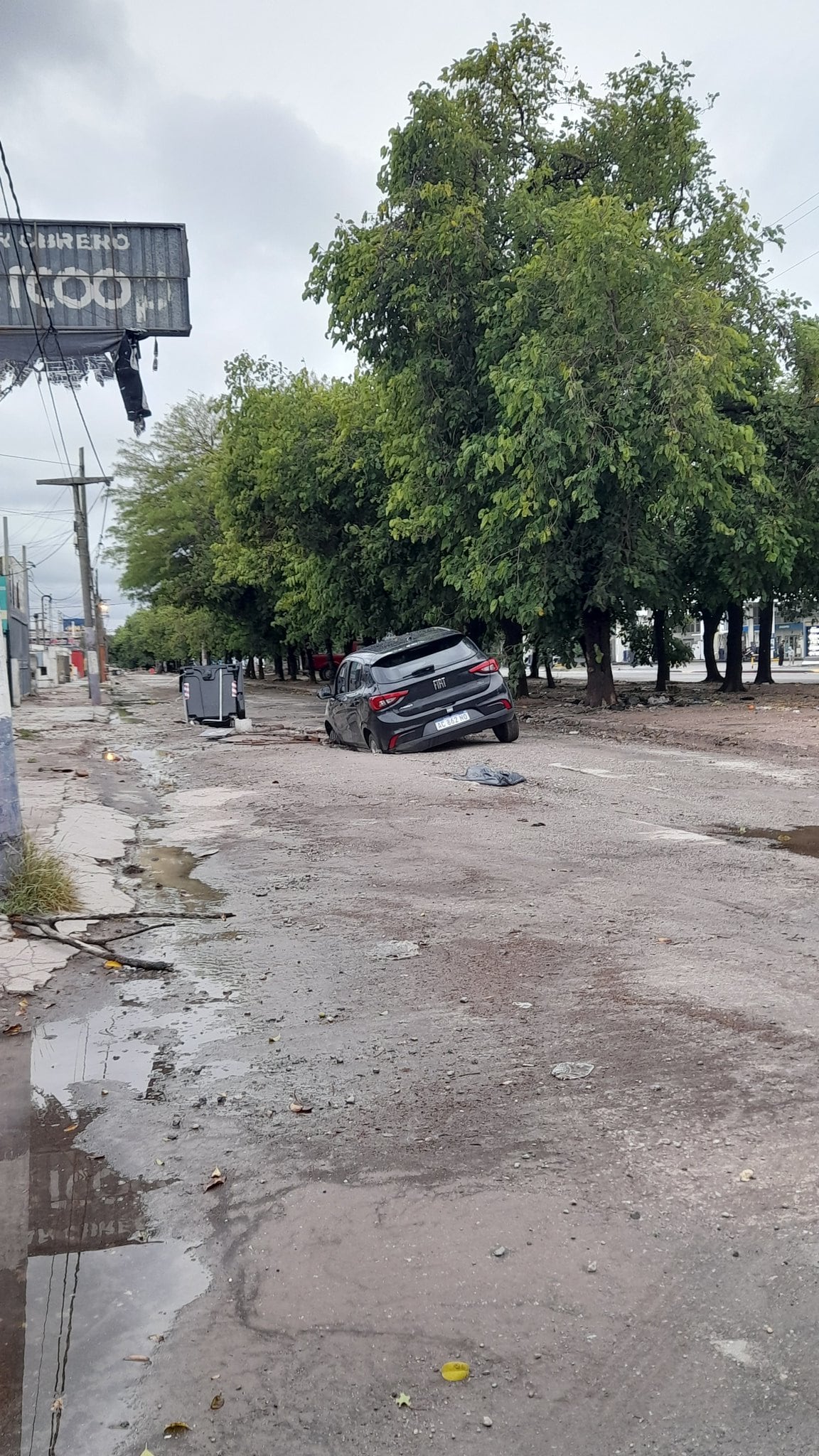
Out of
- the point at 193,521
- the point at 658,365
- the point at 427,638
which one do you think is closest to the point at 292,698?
the point at 193,521

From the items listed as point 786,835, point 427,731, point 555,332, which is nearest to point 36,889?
point 786,835

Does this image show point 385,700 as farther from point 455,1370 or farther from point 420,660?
point 455,1370

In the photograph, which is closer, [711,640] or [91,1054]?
[91,1054]

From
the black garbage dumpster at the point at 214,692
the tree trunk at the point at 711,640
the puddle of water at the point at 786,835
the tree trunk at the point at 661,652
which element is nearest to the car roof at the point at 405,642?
the puddle of water at the point at 786,835

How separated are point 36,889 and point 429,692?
8.80m

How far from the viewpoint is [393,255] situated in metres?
22.8

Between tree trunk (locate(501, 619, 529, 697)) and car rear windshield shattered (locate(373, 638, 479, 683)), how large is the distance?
10999mm

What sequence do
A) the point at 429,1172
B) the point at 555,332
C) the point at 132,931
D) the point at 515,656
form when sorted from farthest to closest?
the point at 515,656 → the point at 555,332 → the point at 132,931 → the point at 429,1172

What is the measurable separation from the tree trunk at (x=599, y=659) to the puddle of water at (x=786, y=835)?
Result: 16313mm

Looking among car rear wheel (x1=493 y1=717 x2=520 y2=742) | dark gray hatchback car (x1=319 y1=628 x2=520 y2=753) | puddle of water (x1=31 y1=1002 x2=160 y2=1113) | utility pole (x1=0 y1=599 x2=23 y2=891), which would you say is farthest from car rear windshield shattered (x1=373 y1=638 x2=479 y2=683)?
puddle of water (x1=31 y1=1002 x2=160 y2=1113)

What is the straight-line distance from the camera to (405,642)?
15.3m

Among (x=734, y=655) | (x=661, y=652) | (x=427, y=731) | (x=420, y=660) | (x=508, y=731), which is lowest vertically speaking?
(x=508, y=731)

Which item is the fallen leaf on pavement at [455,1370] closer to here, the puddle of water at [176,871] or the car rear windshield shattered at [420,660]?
the puddle of water at [176,871]

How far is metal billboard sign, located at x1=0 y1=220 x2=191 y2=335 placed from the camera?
58.4ft
